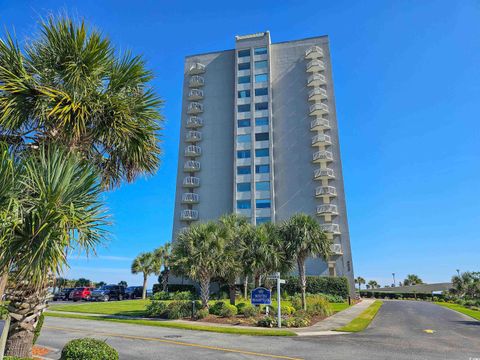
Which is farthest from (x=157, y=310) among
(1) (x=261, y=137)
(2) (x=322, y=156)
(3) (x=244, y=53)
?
(3) (x=244, y=53)

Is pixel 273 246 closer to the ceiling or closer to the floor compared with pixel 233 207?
closer to the floor

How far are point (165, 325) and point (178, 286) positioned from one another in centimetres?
2760

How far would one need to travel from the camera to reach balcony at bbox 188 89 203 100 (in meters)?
56.0

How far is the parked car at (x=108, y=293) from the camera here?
3950 centimetres

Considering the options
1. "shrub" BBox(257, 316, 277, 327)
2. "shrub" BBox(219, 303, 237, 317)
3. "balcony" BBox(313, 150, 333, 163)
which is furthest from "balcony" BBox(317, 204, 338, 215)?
"shrub" BBox(257, 316, 277, 327)

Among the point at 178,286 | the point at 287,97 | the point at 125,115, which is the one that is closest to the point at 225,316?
the point at 125,115

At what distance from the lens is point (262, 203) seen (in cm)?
4859

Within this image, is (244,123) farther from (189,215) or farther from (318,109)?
(189,215)

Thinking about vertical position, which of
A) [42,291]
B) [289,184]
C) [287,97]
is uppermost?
[287,97]

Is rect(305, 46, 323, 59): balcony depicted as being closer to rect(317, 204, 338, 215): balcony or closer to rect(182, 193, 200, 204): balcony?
rect(317, 204, 338, 215): balcony

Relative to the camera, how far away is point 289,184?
161 ft

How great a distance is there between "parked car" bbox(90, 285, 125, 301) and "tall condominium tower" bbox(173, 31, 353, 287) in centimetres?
1189

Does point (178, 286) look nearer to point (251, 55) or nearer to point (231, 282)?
point (231, 282)

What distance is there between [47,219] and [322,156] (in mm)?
44648
